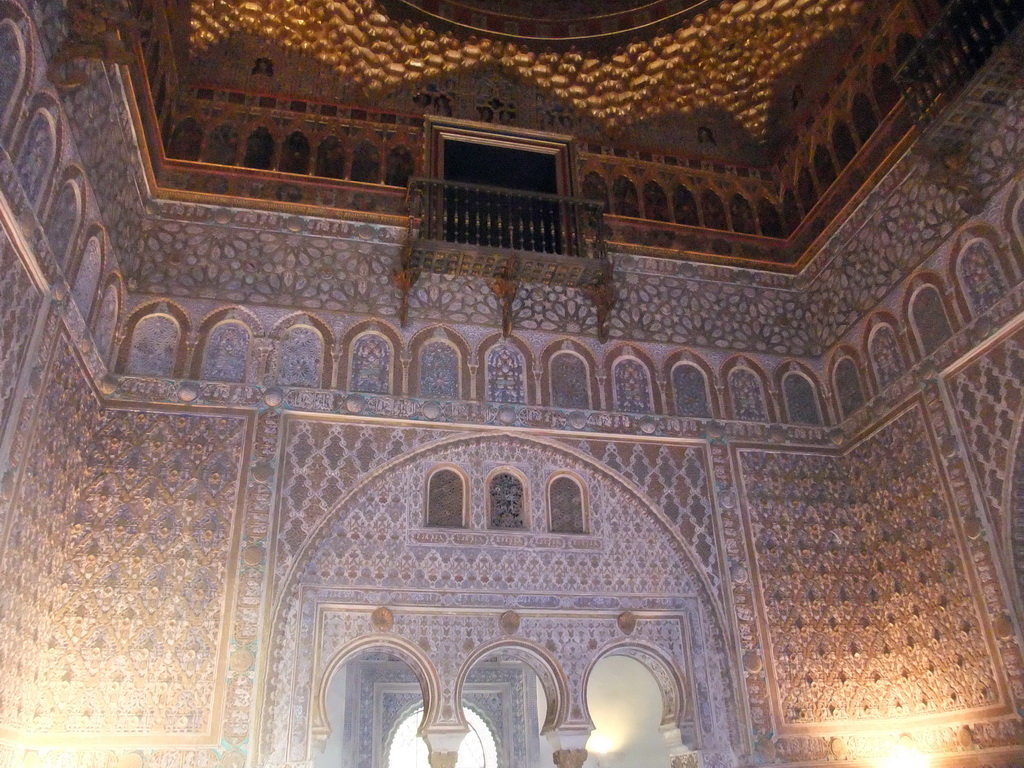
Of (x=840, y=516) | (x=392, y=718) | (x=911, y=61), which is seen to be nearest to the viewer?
(x=911, y=61)

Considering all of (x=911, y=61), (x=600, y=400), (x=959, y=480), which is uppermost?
(x=911, y=61)

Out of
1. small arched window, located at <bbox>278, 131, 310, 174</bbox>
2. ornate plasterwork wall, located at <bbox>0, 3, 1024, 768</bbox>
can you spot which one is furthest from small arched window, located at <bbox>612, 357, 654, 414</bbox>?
small arched window, located at <bbox>278, 131, 310, 174</bbox>

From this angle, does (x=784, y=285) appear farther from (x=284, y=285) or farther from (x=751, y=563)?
(x=284, y=285)

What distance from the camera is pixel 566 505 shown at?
19.8 feet

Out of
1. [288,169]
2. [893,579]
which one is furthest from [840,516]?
[288,169]

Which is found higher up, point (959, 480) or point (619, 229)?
point (619, 229)

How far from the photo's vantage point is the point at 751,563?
6035 mm

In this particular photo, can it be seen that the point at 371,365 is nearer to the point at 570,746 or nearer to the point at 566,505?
the point at 566,505

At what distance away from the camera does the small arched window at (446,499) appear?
579cm

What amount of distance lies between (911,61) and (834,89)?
1757 millimetres

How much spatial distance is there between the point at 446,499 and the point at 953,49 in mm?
4606

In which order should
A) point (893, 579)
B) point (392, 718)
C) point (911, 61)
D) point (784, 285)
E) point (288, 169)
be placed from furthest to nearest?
point (392, 718) → point (784, 285) → point (288, 169) → point (893, 579) → point (911, 61)

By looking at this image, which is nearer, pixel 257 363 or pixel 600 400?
pixel 257 363

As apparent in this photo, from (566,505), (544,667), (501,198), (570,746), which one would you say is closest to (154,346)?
(501,198)
